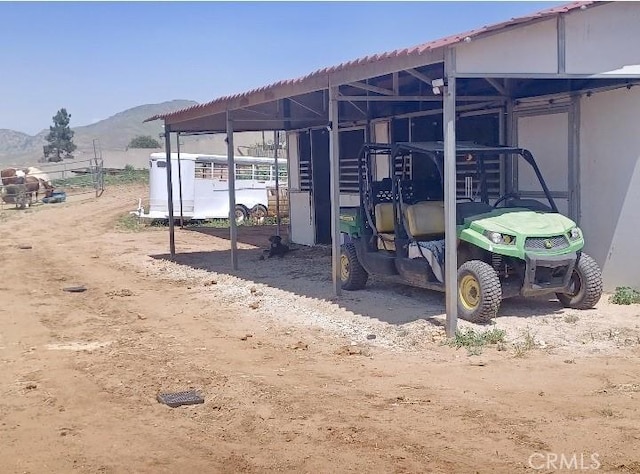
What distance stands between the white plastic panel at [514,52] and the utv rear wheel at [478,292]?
6.84 feet

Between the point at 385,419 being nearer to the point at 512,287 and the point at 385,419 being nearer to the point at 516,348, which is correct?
the point at 516,348

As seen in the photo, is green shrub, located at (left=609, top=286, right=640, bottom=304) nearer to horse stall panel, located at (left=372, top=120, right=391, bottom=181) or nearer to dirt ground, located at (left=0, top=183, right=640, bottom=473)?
dirt ground, located at (left=0, top=183, right=640, bottom=473)

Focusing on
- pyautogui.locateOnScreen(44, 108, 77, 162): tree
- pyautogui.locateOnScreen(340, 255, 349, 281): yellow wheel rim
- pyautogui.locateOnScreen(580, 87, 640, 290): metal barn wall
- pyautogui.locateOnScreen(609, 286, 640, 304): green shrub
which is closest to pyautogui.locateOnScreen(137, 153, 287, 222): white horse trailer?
pyautogui.locateOnScreen(340, 255, 349, 281): yellow wheel rim

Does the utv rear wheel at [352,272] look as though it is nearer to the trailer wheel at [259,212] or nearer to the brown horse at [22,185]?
the trailer wheel at [259,212]

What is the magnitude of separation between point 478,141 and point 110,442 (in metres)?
8.10

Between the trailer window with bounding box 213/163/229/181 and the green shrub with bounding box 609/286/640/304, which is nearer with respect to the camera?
the green shrub with bounding box 609/286/640/304

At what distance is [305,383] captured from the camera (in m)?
6.66

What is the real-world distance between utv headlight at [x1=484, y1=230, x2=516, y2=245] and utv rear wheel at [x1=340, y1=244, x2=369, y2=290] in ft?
8.62

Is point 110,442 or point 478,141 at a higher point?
point 478,141

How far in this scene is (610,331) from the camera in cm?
798

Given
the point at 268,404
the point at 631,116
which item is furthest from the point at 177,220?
the point at 268,404

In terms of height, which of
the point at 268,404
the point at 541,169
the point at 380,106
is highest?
the point at 380,106

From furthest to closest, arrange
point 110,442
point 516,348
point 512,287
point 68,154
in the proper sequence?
point 68,154
point 512,287
point 516,348
point 110,442

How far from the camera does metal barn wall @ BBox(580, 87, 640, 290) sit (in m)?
9.66
